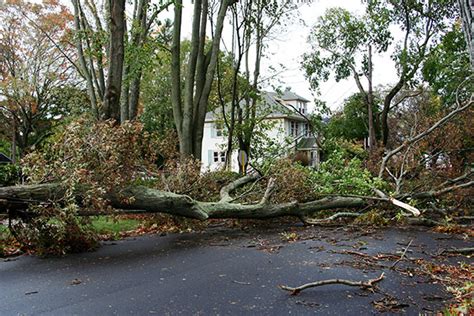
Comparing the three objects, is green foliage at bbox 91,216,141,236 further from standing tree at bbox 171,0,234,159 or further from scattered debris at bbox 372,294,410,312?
scattered debris at bbox 372,294,410,312

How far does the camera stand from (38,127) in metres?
25.6

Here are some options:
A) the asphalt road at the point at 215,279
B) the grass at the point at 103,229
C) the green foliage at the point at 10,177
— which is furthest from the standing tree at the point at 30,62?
the asphalt road at the point at 215,279

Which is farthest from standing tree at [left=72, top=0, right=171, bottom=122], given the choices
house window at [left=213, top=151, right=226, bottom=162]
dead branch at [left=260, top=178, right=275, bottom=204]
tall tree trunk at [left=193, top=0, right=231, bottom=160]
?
house window at [left=213, top=151, right=226, bottom=162]

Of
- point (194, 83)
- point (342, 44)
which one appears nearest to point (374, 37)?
point (342, 44)

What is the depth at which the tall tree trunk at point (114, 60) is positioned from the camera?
6695 millimetres

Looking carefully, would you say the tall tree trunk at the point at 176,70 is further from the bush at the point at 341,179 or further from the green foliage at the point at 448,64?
the green foliage at the point at 448,64

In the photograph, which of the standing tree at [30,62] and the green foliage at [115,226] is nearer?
the green foliage at [115,226]

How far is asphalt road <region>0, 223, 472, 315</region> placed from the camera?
2.58 m

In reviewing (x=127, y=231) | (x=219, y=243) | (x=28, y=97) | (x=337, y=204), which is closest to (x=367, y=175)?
(x=337, y=204)

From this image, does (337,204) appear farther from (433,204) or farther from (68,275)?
(68,275)

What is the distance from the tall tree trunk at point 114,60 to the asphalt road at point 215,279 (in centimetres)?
257

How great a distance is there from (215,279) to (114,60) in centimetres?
481

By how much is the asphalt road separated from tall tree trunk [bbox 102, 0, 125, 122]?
2575 millimetres

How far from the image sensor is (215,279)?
3.28 metres
